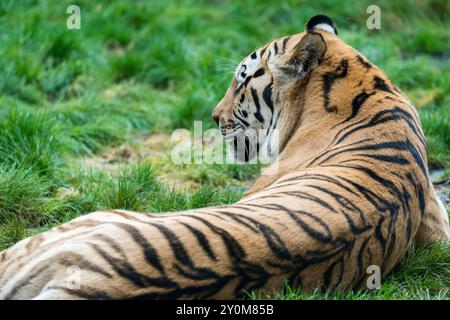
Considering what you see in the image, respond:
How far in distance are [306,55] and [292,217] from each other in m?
1.59

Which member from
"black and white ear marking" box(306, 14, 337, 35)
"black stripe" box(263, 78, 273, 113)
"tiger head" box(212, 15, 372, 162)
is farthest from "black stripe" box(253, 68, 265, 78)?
"black and white ear marking" box(306, 14, 337, 35)

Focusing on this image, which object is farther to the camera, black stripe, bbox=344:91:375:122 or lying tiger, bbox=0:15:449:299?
black stripe, bbox=344:91:375:122

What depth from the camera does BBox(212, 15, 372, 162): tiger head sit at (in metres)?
5.25

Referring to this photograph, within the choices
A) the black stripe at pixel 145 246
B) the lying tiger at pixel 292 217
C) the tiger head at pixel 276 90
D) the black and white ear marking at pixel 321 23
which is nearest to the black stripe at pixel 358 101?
the lying tiger at pixel 292 217

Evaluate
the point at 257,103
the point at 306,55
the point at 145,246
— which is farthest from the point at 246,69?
the point at 145,246

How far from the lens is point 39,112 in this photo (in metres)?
7.06

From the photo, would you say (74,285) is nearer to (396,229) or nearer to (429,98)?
(396,229)

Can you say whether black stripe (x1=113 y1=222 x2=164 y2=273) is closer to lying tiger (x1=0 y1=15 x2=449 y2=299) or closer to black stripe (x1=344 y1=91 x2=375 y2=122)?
lying tiger (x1=0 y1=15 x2=449 y2=299)

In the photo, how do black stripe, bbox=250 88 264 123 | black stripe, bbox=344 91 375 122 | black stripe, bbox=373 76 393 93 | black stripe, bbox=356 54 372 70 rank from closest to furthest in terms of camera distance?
black stripe, bbox=344 91 375 122 < black stripe, bbox=373 76 393 93 < black stripe, bbox=356 54 372 70 < black stripe, bbox=250 88 264 123

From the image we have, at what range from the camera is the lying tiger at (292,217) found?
3568mm

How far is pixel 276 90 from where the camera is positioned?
544 centimetres

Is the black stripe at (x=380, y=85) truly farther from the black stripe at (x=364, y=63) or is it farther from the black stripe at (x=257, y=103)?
the black stripe at (x=257, y=103)

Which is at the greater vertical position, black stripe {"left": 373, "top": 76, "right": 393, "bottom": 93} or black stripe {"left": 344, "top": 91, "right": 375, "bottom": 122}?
black stripe {"left": 373, "top": 76, "right": 393, "bottom": 93}
